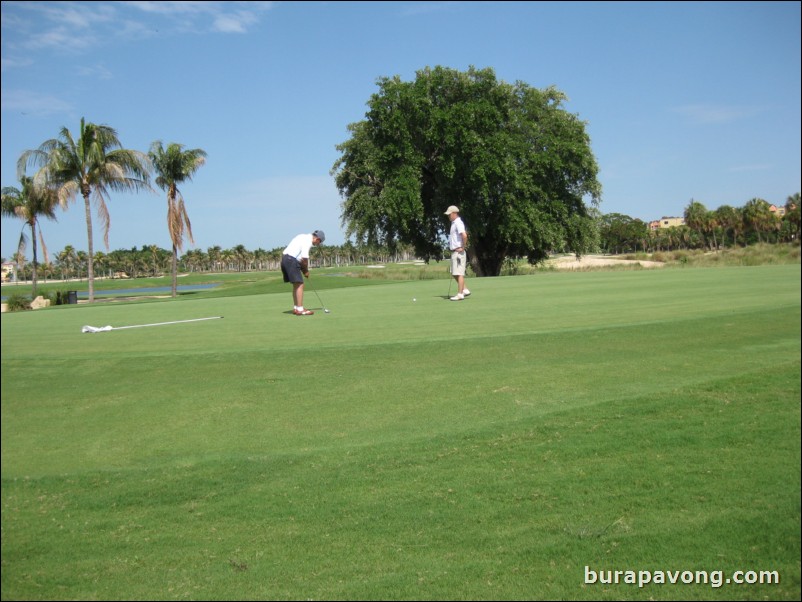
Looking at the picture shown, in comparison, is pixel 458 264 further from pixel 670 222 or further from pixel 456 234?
pixel 670 222

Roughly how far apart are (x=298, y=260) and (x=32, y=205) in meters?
33.1

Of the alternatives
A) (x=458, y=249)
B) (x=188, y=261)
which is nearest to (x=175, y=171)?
(x=458, y=249)

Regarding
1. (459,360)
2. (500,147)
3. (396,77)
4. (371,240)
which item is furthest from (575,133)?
(459,360)

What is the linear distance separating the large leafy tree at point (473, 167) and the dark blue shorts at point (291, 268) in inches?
938

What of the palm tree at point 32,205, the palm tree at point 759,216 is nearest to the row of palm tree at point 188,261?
→ the palm tree at point 32,205

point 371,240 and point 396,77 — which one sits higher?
point 396,77

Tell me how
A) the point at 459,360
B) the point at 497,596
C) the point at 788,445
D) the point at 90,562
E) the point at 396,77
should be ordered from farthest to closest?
the point at 396,77 → the point at 459,360 → the point at 788,445 → the point at 90,562 → the point at 497,596

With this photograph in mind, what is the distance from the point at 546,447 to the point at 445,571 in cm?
180

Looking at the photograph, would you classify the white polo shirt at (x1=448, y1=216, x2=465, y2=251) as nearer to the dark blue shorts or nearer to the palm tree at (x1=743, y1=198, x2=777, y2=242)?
the dark blue shorts

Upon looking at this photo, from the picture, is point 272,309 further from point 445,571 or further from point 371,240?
point 371,240

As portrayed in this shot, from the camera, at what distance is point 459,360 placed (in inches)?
307

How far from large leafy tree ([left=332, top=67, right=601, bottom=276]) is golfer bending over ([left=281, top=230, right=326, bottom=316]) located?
77.3ft

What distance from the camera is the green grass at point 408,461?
396cm

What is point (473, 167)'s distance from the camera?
3659 centimetres
